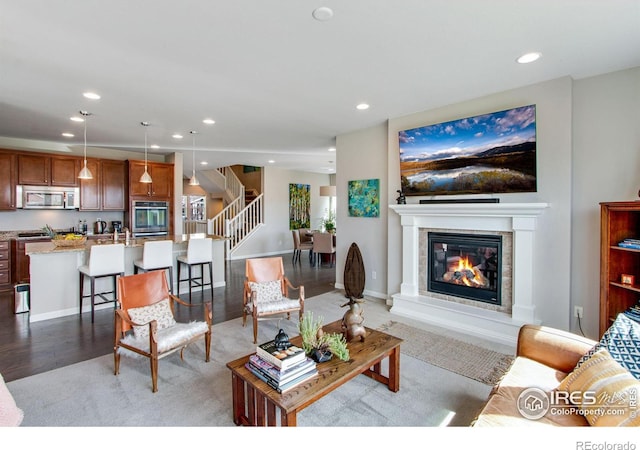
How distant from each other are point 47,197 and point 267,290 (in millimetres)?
5023

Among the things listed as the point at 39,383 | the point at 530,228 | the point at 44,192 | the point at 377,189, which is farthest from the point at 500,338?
the point at 44,192

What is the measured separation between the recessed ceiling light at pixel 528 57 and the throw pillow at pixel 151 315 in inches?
157

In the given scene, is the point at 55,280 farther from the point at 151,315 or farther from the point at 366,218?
the point at 366,218

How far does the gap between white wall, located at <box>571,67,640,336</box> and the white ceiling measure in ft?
0.66

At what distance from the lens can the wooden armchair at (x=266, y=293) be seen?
3498mm

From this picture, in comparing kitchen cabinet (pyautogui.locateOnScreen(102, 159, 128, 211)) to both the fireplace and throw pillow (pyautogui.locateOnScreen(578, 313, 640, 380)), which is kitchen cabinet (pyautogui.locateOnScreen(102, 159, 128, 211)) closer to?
the fireplace

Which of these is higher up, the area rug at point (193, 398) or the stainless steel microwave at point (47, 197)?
the stainless steel microwave at point (47, 197)

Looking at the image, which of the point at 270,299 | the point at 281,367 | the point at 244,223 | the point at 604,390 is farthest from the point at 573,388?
the point at 244,223

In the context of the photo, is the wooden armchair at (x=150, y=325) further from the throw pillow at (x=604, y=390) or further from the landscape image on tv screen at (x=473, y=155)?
the landscape image on tv screen at (x=473, y=155)

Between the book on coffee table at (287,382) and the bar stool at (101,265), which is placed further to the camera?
the bar stool at (101,265)

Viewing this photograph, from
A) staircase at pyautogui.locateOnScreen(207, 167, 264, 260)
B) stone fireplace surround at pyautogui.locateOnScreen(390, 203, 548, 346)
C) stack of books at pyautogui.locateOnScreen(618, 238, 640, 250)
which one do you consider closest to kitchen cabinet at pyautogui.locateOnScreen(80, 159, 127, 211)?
staircase at pyautogui.locateOnScreen(207, 167, 264, 260)

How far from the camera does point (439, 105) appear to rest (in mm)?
4043

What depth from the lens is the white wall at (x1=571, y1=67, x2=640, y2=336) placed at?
2969mm

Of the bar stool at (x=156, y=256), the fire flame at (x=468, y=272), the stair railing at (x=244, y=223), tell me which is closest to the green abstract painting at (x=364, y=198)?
the fire flame at (x=468, y=272)
